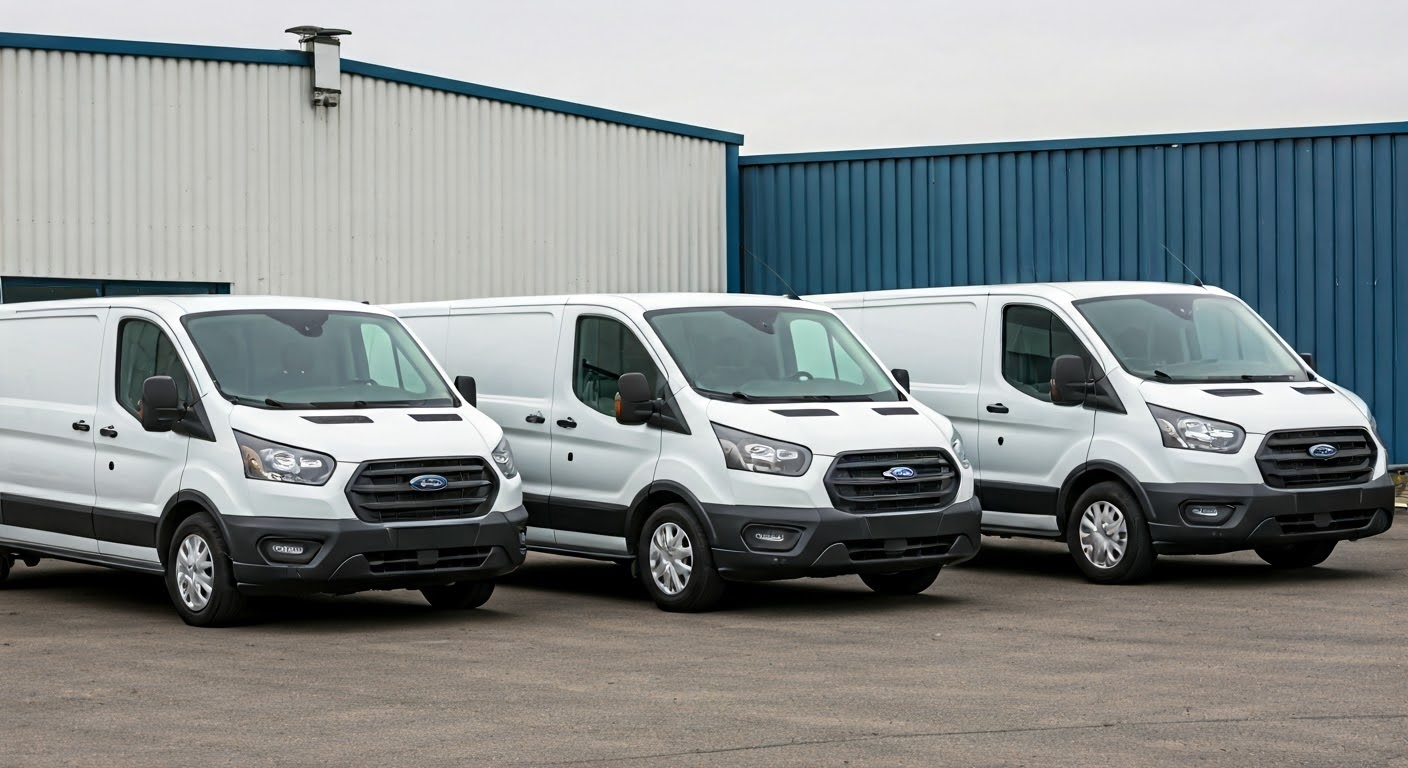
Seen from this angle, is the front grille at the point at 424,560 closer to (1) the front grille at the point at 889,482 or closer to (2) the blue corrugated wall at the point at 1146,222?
(1) the front grille at the point at 889,482

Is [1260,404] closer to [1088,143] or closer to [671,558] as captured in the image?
[671,558]

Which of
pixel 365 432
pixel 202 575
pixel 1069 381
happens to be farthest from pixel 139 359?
pixel 1069 381

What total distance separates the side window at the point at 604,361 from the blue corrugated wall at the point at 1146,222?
36.3 feet

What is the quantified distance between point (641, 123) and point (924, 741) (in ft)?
56.2

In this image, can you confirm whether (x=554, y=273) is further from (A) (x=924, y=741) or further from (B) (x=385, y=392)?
(A) (x=924, y=741)

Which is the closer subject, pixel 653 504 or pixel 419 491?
pixel 419 491

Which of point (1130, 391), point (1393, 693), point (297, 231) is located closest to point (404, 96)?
point (297, 231)

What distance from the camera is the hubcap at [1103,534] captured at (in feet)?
41.9

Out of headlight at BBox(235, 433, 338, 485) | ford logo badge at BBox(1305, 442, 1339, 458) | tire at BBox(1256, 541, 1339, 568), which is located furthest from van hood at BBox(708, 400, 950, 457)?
tire at BBox(1256, 541, 1339, 568)

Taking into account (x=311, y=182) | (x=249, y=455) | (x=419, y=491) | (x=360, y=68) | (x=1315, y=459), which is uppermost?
(x=360, y=68)

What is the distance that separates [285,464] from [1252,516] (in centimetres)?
607

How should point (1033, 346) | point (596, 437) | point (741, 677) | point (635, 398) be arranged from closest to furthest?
1. point (741, 677)
2. point (635, 398)
3. point (596, 437)
4. point (1033, 346)

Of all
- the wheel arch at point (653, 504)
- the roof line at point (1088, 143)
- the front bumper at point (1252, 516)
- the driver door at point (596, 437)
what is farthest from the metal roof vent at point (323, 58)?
the front bumper at point (1252, 516)

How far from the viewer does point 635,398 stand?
11.8 meters
